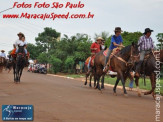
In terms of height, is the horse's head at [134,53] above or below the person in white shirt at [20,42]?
below

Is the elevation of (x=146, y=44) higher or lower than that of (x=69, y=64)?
higher

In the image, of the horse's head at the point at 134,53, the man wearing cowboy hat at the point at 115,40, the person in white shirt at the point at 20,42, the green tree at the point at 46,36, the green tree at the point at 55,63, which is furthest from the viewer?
the green tree at the point at 46,36

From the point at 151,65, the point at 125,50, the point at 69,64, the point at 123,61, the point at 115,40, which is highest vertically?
the point at 115,40

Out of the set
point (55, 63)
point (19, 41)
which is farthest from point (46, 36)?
point (19, 41)

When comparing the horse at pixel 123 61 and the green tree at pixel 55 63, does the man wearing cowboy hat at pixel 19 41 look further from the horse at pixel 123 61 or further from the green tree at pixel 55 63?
the green tree at pixel 55 63

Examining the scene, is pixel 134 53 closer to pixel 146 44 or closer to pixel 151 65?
pixel 146 44

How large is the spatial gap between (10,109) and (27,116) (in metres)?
0.60

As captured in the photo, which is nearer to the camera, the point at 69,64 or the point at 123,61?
the point at 123,61

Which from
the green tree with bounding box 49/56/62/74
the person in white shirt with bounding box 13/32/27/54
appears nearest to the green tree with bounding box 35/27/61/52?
the green tree with bounding box 49/56/62/74

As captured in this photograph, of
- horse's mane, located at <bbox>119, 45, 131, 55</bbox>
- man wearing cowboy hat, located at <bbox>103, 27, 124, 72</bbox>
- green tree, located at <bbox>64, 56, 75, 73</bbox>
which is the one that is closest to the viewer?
horse's mane, located at <bbox>119, 45, 131, 55</bbox>

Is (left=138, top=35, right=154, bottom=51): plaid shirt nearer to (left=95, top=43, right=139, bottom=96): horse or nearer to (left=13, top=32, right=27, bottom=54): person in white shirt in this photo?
(left=95, top=43, right=139, bottom=96): horse

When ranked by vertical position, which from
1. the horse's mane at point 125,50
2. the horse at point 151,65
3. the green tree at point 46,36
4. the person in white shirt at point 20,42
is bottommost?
the horse at point 151,65

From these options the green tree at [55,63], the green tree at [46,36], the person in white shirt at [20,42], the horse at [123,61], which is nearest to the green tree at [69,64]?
the green tree at [55,63]

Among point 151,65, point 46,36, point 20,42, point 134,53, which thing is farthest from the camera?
point 46,36
